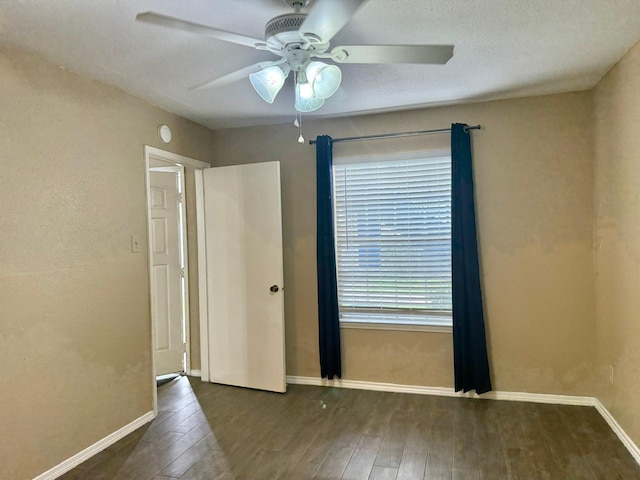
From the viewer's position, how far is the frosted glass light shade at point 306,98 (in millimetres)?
2107

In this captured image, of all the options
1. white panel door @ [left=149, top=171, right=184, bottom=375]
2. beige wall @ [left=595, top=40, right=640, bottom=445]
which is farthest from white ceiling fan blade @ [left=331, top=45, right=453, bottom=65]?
white panel door @ [left=149, top=171, right=184, bottom=375]

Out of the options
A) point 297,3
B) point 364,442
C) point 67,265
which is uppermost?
point 297,3

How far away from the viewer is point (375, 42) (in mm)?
2338

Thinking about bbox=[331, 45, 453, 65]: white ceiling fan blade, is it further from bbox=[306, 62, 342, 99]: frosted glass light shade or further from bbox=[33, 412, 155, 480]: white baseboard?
bbox=[33, 412, 155, 480]: white baseboard

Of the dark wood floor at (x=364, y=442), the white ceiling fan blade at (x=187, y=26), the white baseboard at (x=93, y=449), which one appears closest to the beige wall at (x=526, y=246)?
the dark wood floor at (x=364, y=442)

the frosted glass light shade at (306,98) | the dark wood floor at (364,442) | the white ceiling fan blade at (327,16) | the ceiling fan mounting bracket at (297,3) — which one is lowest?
the dark wood floor at (364,442)

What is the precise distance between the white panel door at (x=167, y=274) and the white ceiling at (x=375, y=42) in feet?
3.74

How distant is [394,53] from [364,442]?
2344mm

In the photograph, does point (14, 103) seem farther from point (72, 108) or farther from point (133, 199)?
point (133, 199)

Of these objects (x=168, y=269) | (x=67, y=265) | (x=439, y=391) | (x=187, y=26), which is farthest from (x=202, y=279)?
(x=187, y=26)

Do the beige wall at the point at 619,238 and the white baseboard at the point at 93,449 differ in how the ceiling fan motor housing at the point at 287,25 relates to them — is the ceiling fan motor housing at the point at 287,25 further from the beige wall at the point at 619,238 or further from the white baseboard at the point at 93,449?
the white baseboard at the point at 93,449

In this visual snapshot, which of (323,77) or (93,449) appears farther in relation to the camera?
(93,449)

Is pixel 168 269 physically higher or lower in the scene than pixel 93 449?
higher

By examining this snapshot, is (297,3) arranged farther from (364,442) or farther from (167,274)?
(167,274)
